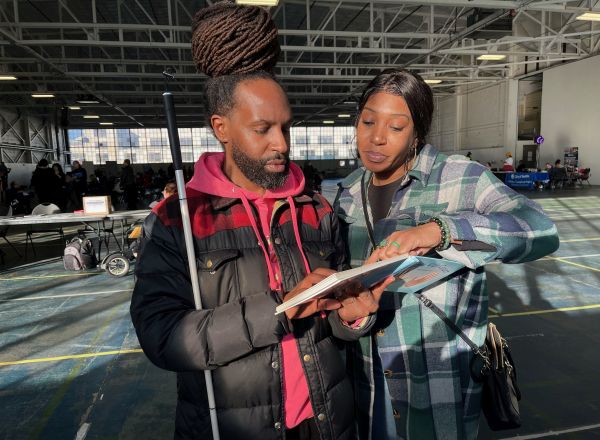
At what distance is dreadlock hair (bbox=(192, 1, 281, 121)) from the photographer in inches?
49.1

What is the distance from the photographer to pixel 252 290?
1.20 meters

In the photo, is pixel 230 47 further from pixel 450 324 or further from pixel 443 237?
pixel 450 324

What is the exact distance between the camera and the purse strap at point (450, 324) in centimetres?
147

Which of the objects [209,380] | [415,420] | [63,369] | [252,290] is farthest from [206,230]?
[63,369]

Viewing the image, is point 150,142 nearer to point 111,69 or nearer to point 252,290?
point 111,69

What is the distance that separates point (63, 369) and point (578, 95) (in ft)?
77.3

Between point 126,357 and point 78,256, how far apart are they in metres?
4.15

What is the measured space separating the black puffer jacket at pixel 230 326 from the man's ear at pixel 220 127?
8.2 inches

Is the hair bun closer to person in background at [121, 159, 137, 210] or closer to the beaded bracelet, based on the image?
the beaded bracelet

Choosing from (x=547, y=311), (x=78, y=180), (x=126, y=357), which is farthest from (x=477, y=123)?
(x=126, y=357)

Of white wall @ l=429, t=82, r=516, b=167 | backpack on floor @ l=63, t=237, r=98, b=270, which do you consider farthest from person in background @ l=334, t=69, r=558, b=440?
white wall @ l=429, t=82, r=516, b=167

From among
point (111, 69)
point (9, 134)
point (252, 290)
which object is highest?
point (111, 69)

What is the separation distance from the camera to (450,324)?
1.49 meters

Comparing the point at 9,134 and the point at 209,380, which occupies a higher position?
the point at 9,134
